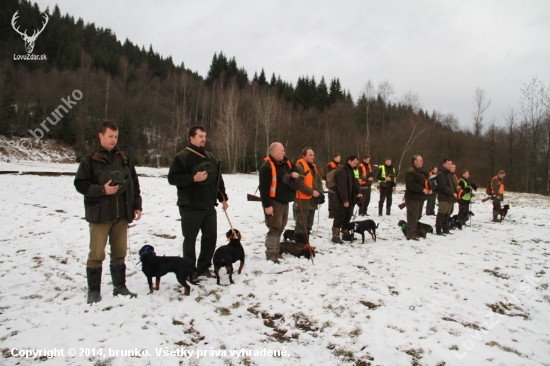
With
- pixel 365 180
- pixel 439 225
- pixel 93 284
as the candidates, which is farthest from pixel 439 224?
pixel 93 284

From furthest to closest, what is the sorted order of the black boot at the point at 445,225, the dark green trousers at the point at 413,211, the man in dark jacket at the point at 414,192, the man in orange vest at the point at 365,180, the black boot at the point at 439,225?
1. the man in orange vest at the point at 365,180
2. the black boot at the point at 445,225
3. the black boot at the point at 439,225
4. the dark green trousers at the point at 413,211
5. the man in dark jacket at the point at 414,192

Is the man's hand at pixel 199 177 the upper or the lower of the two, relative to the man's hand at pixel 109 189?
upper

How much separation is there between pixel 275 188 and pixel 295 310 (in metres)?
2.20

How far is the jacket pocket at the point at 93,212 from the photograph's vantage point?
3704 millimetres

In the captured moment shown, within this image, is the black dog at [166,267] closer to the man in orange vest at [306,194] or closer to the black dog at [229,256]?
the black dog at [229,256]

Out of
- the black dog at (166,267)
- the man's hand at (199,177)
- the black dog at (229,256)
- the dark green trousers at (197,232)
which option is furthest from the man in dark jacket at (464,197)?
the black dog at (166,267)

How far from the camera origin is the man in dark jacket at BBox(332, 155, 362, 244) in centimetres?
728

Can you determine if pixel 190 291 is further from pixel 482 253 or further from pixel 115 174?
pixel 482 253

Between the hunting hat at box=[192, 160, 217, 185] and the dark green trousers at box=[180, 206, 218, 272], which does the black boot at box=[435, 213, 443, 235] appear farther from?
the hunting hat at box=[192, 160, 217, 185]

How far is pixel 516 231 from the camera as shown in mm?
9852

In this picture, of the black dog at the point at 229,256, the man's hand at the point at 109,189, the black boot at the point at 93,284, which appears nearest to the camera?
the man's hand at the point at 109,189

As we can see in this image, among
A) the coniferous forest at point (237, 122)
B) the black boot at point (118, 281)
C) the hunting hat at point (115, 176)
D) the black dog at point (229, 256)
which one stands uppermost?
the coniferous forest at point (237, 122)

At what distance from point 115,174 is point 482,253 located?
7.57 m

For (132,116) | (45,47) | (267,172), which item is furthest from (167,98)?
(267,172)
